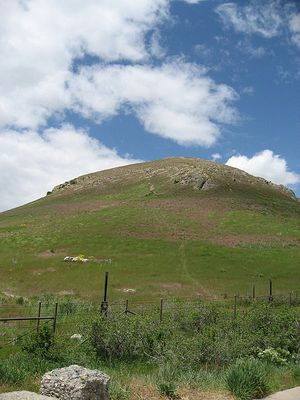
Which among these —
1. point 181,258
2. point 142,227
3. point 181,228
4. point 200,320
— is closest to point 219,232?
point 181,228

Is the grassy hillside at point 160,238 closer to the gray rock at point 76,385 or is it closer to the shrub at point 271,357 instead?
the shrub at point 271,357

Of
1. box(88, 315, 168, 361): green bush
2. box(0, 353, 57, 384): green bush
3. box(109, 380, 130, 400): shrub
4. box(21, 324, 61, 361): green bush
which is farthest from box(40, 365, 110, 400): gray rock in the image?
box(88, 315, 168, 361): green bush

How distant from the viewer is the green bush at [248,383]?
464 inches

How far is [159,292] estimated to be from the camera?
4844 cm

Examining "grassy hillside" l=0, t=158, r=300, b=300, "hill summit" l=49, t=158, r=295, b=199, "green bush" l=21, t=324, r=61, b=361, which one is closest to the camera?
"green bush" l=21, t=324, r=61, b=361

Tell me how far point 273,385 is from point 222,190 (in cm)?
11003

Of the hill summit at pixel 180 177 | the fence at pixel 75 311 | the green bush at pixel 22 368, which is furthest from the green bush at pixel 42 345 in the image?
the hill summit at pixel 180 177

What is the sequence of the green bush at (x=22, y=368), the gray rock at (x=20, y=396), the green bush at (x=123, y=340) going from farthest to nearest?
1. the green bush at (x=123, y=340)
2. the green bush at (x=22, y=368)
3. the gray rock at (x=20, y=396)

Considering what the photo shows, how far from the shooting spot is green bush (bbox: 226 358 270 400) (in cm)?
1177

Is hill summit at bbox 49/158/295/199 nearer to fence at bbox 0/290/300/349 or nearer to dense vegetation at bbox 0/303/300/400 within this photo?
fence at bbox 0/290/300/349

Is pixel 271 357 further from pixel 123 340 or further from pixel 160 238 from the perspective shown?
pixel 160 238

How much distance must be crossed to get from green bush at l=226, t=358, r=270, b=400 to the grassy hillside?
110 ft

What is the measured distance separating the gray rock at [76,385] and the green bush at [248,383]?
127 inches

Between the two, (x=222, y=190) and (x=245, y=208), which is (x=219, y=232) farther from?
(x=222, y=190)
